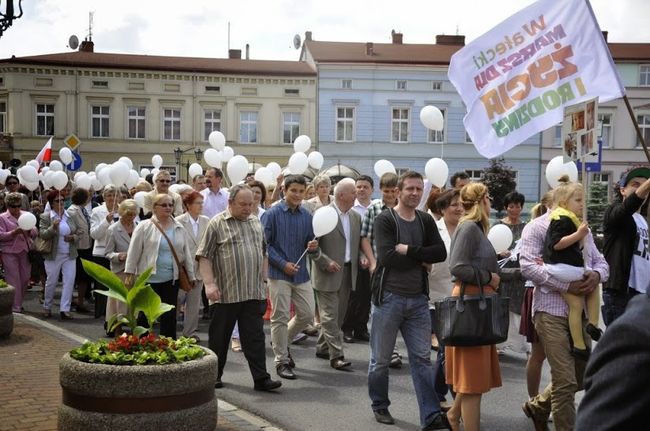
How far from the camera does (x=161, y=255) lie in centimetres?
921

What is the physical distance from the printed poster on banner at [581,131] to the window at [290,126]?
4882cm

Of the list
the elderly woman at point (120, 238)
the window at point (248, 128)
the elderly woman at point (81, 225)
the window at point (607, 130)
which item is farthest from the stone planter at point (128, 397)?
the window at point (607, 130)

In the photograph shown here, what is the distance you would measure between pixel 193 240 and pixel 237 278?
2.67m

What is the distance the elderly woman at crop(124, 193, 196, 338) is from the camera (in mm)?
9156

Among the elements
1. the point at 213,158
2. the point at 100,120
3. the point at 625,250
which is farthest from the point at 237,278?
the point at 100,120

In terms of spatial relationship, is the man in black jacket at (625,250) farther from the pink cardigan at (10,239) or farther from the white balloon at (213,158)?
the white balloon at (213,158)

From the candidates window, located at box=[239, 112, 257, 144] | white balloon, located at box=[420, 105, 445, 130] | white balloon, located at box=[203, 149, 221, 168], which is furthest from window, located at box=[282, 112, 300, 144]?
white balloon, located at box=[420, 105, 445, 130]

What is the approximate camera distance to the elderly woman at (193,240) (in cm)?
1006

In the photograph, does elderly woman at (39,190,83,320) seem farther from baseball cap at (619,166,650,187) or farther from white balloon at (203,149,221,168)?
baseball cap at (619,166,650,187)

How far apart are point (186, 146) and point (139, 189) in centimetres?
4072

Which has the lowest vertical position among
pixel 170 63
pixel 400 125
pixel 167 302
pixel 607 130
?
pixel 167 302

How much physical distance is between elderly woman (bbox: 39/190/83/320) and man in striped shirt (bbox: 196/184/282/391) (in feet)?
17.5

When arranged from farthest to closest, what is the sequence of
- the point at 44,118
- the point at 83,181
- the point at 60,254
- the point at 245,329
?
the point at 44,118, the point at 83,181, the point at 60,254, the point at 245,329

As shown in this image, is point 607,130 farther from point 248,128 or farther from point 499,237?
point 499,237
